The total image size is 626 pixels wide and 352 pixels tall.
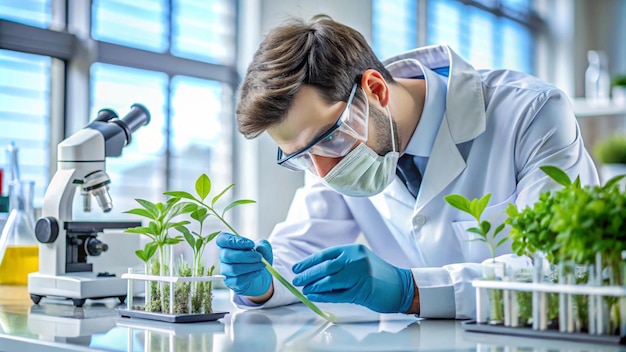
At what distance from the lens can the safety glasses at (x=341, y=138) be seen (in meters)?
1.67

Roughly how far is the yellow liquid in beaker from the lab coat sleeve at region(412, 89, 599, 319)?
1.19 metres

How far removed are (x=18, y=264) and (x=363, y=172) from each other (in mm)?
1099

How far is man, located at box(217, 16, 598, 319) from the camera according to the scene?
58.2 inches

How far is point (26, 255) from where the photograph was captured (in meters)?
2.14

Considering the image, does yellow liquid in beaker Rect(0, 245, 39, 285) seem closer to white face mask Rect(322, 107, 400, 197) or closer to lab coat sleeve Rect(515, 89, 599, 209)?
white face mask Rect(322, 107, 400, 197)

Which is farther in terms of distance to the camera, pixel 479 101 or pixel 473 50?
pixel 473 50

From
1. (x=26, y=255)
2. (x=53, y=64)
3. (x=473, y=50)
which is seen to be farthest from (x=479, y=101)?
(x=473, y=50)

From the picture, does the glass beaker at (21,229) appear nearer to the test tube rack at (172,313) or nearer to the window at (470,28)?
the test tube rack at (172,313)

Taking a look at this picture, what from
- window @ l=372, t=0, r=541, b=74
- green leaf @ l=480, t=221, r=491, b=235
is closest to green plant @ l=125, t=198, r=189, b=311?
green leaf @ l=480, t=221, r=491, b=235

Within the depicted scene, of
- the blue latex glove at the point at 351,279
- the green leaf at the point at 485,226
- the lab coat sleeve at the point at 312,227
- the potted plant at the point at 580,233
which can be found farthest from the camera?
the lab coat sleeve at the point at 312,227

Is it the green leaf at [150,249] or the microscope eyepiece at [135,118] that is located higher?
the microscope eyepiece at [135,118]

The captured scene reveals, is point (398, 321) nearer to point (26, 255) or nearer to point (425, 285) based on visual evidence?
point (425, 285)

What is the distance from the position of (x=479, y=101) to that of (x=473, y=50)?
3847 mm

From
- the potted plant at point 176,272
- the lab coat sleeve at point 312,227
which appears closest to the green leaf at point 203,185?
the potted plant at point 176,272
